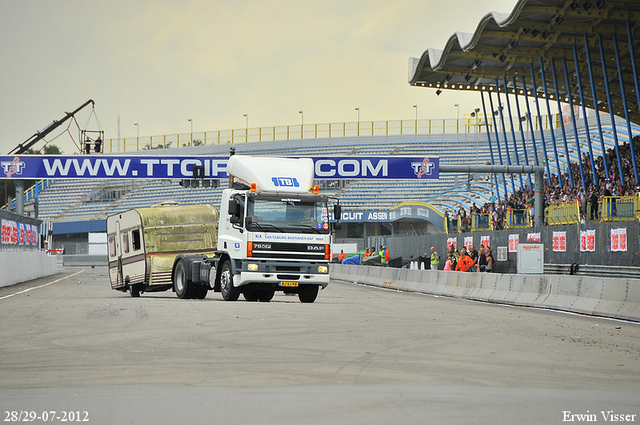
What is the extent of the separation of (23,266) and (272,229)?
2063 cm

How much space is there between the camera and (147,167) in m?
41.2

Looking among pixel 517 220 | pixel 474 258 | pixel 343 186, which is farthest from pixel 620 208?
pixel 343 186

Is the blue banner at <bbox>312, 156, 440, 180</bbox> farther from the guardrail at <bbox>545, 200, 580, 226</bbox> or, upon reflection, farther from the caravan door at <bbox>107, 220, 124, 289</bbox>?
the caravan door at <bbox>107, 220, 124, 289</bbox>

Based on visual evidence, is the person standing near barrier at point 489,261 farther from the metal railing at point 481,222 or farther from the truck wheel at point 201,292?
the truck wheel at point 201,292

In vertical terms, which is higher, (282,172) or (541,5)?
(541,5)

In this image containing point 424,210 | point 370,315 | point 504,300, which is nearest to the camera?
point 370,315

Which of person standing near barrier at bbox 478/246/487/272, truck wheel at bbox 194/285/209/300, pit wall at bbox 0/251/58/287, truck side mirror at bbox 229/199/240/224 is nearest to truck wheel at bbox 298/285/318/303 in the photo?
truck side mirror at bbox 229/199/240/224

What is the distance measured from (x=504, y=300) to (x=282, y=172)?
716cm

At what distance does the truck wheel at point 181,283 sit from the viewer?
22.1 metres

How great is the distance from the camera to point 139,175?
136ft

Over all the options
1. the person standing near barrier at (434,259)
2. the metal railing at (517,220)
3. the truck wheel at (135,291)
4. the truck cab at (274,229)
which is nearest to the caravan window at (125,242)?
the truck wheel at (135,291)

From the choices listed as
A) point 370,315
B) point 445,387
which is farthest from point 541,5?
point 445,387

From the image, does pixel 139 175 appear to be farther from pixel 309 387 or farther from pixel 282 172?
pixel 309 387

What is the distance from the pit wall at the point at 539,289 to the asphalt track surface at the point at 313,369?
1.64m
